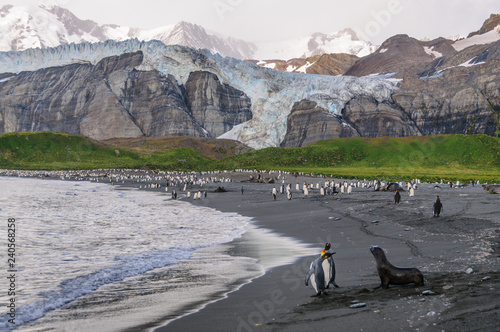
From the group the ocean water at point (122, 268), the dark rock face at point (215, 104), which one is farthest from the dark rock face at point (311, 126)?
the ocean water at point (122, 268)

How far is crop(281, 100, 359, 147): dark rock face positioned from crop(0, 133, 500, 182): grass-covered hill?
2722 centimetres

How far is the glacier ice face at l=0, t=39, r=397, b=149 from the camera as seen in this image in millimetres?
154250

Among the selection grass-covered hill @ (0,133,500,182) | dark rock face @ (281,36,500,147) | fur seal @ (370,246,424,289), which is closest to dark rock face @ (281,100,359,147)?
dark rock face @ (281,36,500,147)

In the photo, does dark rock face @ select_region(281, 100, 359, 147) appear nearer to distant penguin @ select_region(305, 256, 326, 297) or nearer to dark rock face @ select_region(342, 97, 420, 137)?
dark rock face @ select_region(342, 97, 420, 137)

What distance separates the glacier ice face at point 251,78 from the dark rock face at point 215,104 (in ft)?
11.8

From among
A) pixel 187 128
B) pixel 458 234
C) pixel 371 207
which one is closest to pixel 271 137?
pixel 187 128

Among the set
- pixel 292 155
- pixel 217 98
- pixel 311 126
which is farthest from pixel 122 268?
pixel 217 98

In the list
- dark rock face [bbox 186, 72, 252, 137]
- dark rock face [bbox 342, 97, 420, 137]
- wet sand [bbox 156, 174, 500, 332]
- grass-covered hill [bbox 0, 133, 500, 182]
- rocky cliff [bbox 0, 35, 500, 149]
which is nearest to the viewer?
wet sand [bbox 156, 174, 500, 332]

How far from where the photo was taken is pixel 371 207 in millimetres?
24781

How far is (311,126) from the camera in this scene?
147500 mm

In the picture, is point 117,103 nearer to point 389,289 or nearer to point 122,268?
point 122,268

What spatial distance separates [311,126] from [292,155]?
5127 centimetres

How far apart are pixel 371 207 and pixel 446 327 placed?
64.1 ft

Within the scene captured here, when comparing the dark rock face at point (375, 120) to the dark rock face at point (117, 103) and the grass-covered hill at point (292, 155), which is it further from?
the grass-covered hill at point (292, 155)
